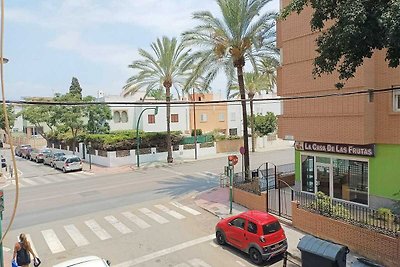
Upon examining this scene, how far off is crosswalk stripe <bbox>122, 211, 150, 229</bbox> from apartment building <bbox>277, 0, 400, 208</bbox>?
8192 millimetres

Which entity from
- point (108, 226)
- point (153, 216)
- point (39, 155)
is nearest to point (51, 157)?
point (39, 155)

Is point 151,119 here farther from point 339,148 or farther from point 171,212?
point 339,148

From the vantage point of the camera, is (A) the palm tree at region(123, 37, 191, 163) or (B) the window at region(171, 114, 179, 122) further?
(B) the window at region(171, 114, 179, 122)

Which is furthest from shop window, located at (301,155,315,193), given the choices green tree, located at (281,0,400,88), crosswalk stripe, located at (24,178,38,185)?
crosswalk stripe, located at (24,178,38,185)

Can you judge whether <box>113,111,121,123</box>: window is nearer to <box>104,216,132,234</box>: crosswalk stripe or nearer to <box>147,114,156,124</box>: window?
<box>147,114,156,124</box>: window

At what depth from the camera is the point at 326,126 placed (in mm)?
15844

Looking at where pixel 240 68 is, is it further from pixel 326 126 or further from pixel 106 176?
pixel 106 176

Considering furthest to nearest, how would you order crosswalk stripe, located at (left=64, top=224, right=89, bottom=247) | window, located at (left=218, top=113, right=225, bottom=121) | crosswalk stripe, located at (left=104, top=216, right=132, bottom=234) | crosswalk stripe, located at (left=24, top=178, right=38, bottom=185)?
window, located at (left=218, top=113, right=225, bottom=121) < crosswalk stripe, located at (left=24, top=178, right=38, bottom=185) < crosswalk stripe, located at (left=104, top=216, right=132, bottom=234) < crosswalk stripe, located at (left=64, top=224, right=89, bottom=247)

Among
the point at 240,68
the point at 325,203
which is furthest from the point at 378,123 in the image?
the point at 240,68

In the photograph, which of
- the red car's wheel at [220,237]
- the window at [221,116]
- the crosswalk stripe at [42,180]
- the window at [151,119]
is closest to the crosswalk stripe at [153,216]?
the red car's wheel at [220,237]

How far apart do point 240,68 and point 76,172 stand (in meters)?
18.7

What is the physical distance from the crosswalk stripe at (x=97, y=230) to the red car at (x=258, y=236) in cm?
525

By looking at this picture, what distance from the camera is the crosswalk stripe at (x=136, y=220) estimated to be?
615 inches

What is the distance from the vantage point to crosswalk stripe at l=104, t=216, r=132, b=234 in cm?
1493
